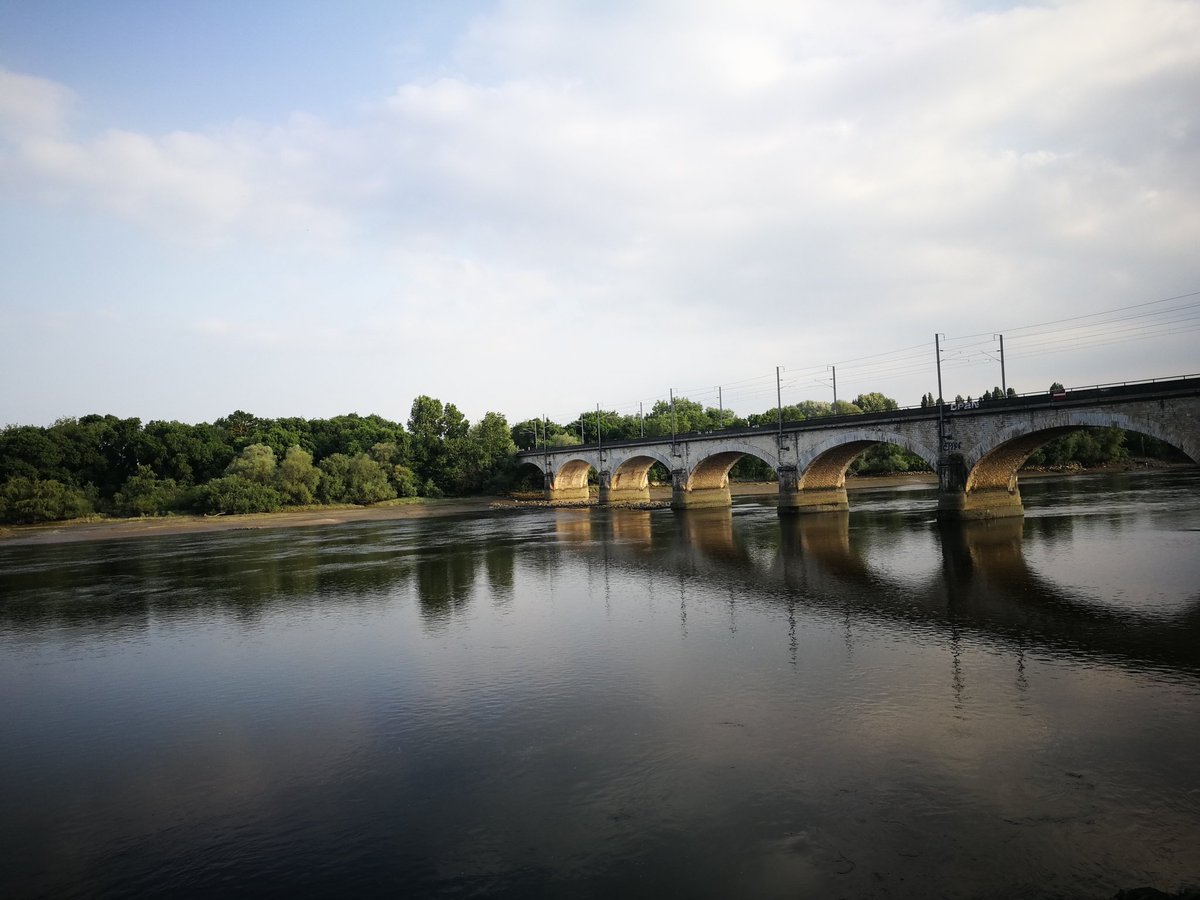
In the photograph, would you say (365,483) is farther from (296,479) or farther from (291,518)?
(291,518)

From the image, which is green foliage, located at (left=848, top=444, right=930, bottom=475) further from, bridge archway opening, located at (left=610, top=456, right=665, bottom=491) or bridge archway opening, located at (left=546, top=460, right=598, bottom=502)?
bridge archway opening, located at (left=546, top=460, right=598, bottom=502)

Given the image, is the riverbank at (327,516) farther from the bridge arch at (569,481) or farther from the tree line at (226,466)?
the bridge arch at (569,481)

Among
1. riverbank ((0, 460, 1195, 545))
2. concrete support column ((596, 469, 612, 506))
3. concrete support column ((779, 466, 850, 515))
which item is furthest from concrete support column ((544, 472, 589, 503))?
concrete support column ((779, 466, 850, 515))

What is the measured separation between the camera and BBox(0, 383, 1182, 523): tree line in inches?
2968

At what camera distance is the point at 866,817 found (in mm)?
8742

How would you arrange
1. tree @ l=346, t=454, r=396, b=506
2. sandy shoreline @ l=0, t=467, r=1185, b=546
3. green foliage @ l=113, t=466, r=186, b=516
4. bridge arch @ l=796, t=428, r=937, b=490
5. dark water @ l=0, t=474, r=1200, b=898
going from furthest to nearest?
1. tree @ l=346, t=454, r=396, b=506
2. green foliage @ l=113, t=466, r=186, b=516
3. sandy shoreline @ l=0, t=467, r=1185, b=546
4. bridge arch @ l=796, t=428, r=937, b=490
5. dark water @ l=0, t=474, r=1200, b=898

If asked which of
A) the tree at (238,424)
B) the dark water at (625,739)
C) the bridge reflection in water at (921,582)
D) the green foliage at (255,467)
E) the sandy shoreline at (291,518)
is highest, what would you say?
the tree at (238,424)

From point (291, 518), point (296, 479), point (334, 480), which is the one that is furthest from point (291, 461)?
point (291, 518)

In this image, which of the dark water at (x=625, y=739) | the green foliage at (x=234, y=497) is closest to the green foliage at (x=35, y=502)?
the green foliage at (x=234, y=497)

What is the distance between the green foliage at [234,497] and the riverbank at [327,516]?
4.07 feet

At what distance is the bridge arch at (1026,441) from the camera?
29856 mm

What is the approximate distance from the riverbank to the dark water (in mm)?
42127

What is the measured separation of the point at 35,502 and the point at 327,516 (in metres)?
26.8

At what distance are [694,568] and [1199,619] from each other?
54.7 ft
